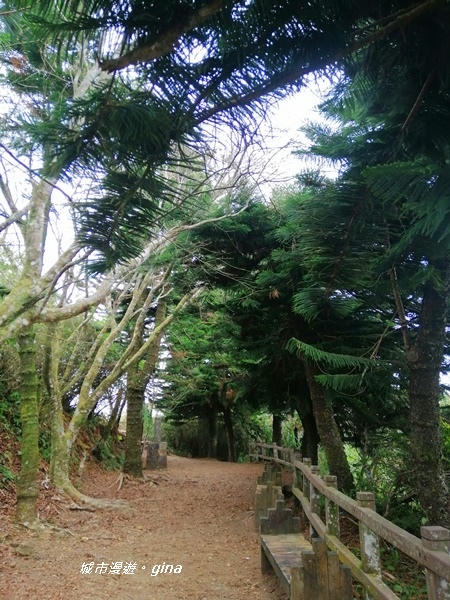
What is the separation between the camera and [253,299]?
294 inches

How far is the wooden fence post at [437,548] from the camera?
1.53m

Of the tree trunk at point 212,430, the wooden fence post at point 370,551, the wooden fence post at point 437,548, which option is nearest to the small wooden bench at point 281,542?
the wooden fence post at point 370,551

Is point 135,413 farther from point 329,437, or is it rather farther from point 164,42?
point 164,42

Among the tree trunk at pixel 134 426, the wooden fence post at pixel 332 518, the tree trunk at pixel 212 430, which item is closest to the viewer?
the wooden fence post at pixel 332 518

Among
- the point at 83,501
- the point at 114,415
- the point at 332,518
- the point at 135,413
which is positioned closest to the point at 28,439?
the point at 83,501

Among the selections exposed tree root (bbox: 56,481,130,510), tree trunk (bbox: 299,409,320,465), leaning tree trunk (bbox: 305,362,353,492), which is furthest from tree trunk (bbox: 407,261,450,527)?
exposed tree root (bbox: 56,481,130,510)

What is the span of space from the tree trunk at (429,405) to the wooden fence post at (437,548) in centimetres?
258

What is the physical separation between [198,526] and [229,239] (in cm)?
521

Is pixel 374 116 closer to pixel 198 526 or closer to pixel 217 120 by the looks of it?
pixel 217 120

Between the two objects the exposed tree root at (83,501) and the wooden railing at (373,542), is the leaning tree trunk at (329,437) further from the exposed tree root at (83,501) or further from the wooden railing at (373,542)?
the exposed tree root at (83,501)

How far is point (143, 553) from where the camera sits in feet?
20.1

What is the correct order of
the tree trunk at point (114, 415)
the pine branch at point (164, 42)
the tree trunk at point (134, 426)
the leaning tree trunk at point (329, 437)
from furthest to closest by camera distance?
the tree trunk at point (114, 415), the tree trunk at point (134, 426), the leaning tree trunk at point (329, 437), the pine branch at point (164, 42)

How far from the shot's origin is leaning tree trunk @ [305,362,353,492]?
21.4ft

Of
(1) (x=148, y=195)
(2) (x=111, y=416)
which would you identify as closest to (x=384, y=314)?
(1) (x=148, y=195)
